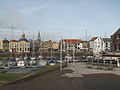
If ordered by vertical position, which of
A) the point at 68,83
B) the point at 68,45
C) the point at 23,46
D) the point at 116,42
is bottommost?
the point at 68,83

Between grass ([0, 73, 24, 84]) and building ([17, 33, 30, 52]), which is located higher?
building ([17, 33, 30, 52])

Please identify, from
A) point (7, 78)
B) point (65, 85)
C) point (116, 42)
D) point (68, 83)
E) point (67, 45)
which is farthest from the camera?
point (67, 45)

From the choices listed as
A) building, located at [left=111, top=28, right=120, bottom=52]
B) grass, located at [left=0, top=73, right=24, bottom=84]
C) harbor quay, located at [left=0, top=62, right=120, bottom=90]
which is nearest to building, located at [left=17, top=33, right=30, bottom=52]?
building, located at [left=111, top=28, right=120, bottom=52]

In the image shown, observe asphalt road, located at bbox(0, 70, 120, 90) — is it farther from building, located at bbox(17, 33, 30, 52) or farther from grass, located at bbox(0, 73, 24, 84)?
building, located at bbox(17, 33, 30, 52)

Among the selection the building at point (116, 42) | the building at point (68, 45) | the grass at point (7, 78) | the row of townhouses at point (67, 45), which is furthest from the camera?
the row of townhouses at point (67, 45)

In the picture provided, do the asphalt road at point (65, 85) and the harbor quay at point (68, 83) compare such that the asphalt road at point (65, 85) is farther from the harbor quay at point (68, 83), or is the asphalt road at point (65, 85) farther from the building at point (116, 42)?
the building at point (116, 42)

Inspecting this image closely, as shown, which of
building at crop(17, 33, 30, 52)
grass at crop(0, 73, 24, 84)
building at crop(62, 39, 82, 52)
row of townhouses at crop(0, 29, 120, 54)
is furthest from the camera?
building at crop(17, 33, 30, 52)

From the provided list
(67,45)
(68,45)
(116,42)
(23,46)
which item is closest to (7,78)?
(116,42)

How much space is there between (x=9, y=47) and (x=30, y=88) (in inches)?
5872

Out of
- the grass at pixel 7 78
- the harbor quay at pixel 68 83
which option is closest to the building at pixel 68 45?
the grass at pixel 7 78

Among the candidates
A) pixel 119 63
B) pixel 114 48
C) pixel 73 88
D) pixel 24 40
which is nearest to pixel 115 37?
→ pixel 114 48

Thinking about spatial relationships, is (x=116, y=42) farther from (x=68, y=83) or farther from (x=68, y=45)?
(x=68, y=45)

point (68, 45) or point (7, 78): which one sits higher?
point (68, 45)

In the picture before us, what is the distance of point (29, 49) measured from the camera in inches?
6063
